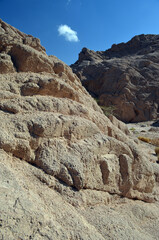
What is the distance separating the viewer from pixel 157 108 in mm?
29719

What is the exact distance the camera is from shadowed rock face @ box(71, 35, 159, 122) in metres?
29.2

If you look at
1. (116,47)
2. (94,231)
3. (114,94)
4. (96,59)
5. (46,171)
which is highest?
(116,47)

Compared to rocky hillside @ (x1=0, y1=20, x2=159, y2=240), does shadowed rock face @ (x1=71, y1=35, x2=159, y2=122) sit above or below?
above

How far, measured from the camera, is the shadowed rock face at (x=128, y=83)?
2923cm

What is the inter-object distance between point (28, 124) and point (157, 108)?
29577mm

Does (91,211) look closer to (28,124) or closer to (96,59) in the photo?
(28,124)

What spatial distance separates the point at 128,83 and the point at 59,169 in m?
30.3

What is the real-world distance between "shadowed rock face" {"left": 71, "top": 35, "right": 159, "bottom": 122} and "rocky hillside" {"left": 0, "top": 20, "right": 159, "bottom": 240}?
81.9 feet

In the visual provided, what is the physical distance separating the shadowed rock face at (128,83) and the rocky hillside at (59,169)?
983 inches

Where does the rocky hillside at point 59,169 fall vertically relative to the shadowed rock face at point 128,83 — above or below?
below

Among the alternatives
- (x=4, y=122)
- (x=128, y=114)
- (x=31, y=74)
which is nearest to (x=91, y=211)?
(x=4, y=122)

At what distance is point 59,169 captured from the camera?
2988 mm

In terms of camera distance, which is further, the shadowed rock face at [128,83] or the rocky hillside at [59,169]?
the shadowed rock face at [128,83]

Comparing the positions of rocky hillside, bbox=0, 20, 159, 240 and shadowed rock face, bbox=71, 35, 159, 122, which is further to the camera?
shadowed rock face, bbox=71, 35, 159, 122
